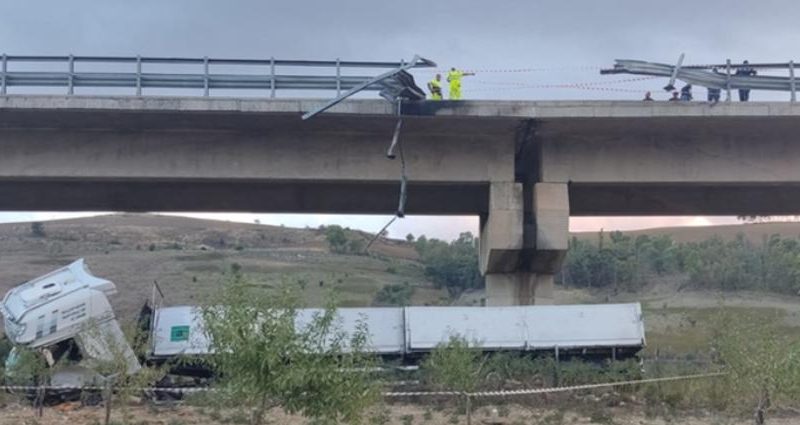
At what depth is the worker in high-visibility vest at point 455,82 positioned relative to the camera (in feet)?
91.2

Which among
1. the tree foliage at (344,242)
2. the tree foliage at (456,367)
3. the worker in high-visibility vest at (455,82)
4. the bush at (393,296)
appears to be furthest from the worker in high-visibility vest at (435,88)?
the tree foliage at (344,242)

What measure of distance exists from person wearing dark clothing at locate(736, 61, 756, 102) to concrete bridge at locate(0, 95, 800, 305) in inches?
34.5

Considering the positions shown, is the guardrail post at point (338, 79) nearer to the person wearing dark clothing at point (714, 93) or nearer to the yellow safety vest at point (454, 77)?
the yellow safety vest at point (454, 77)

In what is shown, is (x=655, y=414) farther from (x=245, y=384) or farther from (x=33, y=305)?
(x=33, y=305)

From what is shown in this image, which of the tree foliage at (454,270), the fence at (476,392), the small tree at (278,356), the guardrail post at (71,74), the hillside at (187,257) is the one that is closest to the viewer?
the small tree at (278,356)

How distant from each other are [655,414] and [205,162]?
13.3 metres

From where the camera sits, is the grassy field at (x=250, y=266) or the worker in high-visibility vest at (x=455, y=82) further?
the grassy field at (x=250, y=266)

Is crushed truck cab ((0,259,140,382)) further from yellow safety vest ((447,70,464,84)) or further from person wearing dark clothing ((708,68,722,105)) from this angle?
person wearing dark clothing ((708,68,722,105))

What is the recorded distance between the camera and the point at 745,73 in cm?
2756

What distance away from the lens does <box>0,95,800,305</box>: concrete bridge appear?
2584cm

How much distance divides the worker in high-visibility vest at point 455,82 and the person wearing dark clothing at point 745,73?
24.6 ft

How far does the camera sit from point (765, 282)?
65875 millimetres

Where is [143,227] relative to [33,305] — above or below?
above

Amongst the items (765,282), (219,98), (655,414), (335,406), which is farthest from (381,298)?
(335,406)
